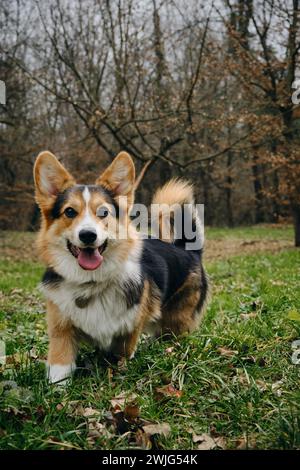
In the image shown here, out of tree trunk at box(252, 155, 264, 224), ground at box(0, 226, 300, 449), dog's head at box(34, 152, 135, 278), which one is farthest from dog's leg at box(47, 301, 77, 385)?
tree trunk at box(252, 155, 264, 224)

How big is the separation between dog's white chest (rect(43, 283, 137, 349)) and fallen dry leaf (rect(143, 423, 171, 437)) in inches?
36.8

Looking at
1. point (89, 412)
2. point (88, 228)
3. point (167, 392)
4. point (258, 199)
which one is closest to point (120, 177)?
point (88, 228)

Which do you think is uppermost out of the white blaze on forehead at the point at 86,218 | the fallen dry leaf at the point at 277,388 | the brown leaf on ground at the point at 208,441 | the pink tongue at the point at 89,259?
the white blaze on forehead at the point at 86,218

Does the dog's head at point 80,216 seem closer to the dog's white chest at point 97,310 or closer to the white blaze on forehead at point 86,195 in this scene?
the white blaze on forehead at point 86,195

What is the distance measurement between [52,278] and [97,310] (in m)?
0.42

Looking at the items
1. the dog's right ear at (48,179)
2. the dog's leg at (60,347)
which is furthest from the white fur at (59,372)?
the dog's right ear at (48,179)

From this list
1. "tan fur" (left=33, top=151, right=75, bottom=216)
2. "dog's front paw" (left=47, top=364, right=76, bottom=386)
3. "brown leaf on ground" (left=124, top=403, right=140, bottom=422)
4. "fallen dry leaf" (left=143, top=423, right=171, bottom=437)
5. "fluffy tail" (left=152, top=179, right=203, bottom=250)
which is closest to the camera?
"fallen dry leaf" (left=143, top=423, right=171, bottom=437)

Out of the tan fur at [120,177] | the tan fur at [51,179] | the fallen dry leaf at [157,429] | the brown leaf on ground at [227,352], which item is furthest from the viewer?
the tan fur at [120,177]

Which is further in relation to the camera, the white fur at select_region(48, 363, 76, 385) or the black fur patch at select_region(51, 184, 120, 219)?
the black fur patch at select_region(51, 184, 120, 219)

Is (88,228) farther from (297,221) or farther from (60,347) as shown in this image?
(297,221)

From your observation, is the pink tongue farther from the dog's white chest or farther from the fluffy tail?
the fluffy tail

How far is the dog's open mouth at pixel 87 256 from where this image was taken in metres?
3.19

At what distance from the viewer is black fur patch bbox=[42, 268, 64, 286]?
10.9ft
